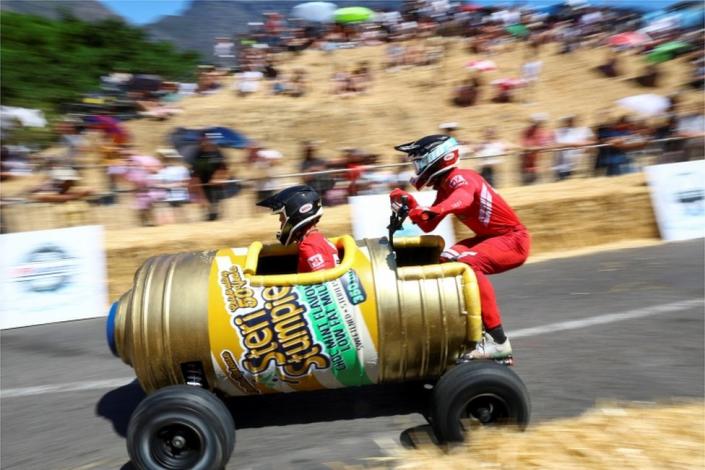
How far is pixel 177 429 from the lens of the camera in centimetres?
436

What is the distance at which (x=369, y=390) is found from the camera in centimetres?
562

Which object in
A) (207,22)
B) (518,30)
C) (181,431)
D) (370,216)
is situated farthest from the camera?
(207,22)

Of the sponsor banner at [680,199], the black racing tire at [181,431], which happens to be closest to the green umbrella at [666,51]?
the sponsor banner at [680,199]

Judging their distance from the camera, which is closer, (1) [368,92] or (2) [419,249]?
(2) [419,249]

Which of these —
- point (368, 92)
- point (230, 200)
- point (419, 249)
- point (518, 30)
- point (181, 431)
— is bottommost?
point (181, 431)

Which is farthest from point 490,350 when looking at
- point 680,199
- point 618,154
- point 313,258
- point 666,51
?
point 666,51

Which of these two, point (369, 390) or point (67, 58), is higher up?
point (67, 58)

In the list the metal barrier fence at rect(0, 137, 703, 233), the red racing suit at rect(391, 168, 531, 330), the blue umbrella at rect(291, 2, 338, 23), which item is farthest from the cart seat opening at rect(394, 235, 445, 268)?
the blue umbrella at rect(291, 2, 338, 23)

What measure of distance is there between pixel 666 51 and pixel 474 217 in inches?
791

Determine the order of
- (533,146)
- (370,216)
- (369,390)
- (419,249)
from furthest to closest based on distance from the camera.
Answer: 1. (533,146)
2. (370,216)
3. (369,390)
4. (419,249)

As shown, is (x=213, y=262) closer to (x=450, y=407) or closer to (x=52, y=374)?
(x=450, y=407)

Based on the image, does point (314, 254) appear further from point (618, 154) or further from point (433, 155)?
point (618, 154)

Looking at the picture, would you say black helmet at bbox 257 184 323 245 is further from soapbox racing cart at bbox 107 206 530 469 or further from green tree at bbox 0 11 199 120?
green tree at bbox 0 11 199 120

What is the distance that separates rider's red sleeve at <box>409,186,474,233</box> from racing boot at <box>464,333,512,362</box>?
88 cm
